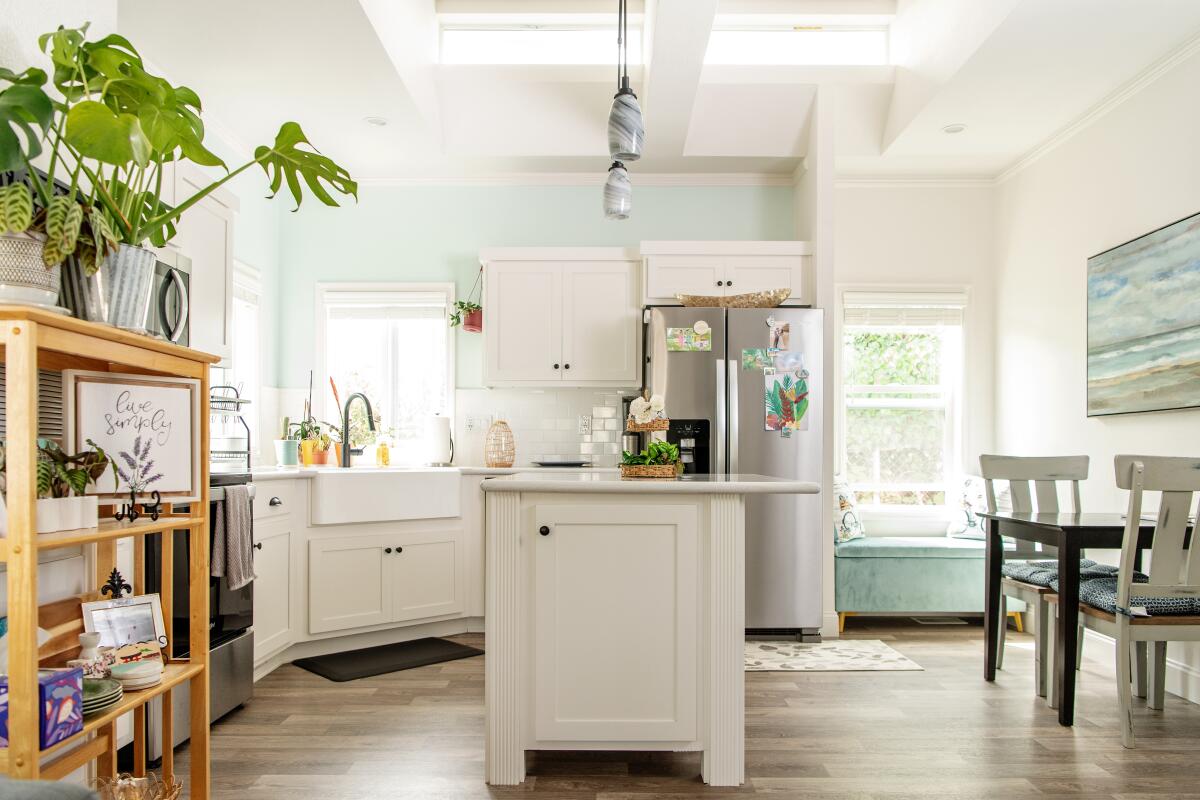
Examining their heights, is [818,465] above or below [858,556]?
above

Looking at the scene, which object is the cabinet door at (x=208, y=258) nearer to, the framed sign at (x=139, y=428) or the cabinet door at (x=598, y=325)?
the framed sign at (x=139, y=428)

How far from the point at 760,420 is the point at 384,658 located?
7.14 feet

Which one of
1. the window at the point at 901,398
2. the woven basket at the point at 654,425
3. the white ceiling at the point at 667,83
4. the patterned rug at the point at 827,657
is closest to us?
the woven basket at the point at 654,425

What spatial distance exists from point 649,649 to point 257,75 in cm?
296

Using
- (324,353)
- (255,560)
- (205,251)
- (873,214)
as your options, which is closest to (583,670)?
(255,560)

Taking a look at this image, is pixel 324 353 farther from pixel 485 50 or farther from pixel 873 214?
pixel 873 214

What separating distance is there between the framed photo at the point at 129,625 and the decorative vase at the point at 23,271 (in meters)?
0.70

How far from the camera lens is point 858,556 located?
459 centimetres

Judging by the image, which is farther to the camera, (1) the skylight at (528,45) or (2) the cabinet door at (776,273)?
(2) the cabinet door at (776,273)

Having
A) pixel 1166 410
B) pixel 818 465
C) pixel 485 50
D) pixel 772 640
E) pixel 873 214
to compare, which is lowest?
pixel 772 640

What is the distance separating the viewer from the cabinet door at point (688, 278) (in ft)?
15.2

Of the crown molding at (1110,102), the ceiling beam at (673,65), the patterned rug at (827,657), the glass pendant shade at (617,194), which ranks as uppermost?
the ceiling beam at (673,65)

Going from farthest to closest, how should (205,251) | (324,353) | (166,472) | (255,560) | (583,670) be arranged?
(324,353) < (255,560) < (205,251) < (583,670) < (166,472)


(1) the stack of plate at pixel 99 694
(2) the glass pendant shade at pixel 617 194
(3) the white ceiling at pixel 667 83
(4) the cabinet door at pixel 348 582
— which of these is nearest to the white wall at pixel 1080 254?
(3) the white ceiling at pixel 667 83
